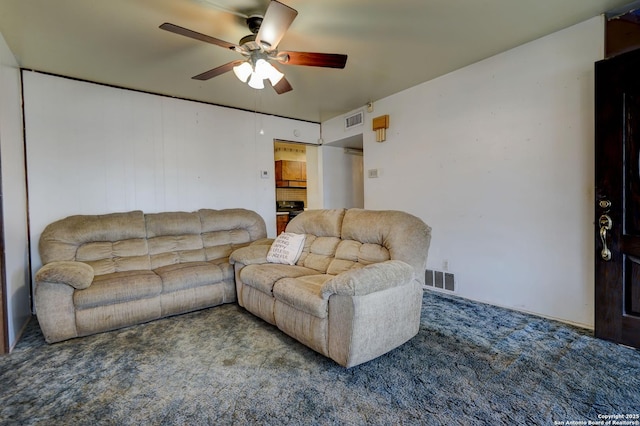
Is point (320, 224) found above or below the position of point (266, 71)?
below

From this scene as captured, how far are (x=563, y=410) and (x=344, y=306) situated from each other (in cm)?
121

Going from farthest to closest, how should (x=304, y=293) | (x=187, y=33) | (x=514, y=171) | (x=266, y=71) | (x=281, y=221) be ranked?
(x=281, y=221) < (x=514, y=171) < (x=266, y=71) < (x=304, y=293) < (x=187, y=33)

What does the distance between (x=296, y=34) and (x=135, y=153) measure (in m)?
2.45

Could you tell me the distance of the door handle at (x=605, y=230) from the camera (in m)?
2.20

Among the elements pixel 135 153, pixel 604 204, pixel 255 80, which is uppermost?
pixel 255 80

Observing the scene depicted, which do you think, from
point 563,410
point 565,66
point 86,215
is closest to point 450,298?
point 563,410

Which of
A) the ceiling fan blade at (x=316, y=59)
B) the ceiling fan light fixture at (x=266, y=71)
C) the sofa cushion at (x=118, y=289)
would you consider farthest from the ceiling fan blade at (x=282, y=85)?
the sofa cushion at (x=118, y=289)

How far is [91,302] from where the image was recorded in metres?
2.47

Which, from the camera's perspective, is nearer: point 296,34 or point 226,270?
point 296,34

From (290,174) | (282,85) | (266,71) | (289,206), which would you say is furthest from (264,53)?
(289,206)

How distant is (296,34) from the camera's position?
2.48 meters

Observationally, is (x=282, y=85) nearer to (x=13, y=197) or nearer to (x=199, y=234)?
(x=199, y=234)

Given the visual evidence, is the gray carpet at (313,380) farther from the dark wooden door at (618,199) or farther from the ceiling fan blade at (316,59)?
the ceiling fan blade at (316,59)

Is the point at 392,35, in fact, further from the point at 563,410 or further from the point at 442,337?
the point at 563,410
